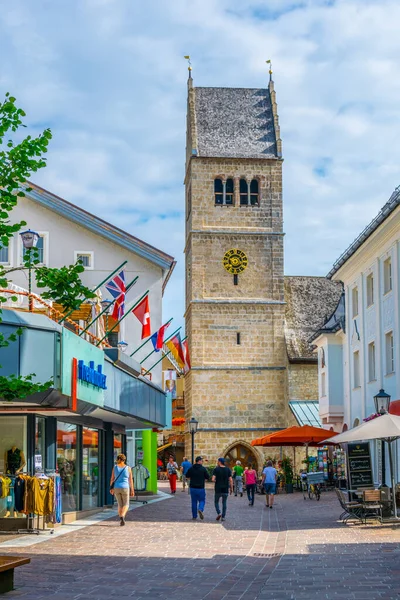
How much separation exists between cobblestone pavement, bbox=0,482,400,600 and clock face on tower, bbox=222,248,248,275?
1588 inches

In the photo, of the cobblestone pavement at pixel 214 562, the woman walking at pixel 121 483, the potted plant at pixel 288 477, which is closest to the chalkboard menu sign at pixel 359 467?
the cobblestone pavement at pixel 214 562

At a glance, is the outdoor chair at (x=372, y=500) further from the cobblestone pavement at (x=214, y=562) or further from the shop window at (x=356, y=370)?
the shop window at (x=356, y=370)

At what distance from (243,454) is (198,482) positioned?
38.3m

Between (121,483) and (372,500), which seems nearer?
(121,483)

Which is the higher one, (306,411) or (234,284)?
(234,284)

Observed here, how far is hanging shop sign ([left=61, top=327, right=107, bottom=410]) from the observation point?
1820cm

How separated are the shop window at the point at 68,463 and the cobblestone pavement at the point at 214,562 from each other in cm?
117

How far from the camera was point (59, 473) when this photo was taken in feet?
72.4

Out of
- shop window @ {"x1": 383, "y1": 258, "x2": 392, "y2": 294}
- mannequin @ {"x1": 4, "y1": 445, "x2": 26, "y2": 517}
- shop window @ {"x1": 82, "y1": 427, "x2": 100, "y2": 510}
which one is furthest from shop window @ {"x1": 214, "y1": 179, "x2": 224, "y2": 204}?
mannequin @ {"x1": 4, "y1": 445, "x2": 26, "y2": 517}

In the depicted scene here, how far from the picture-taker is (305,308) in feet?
221

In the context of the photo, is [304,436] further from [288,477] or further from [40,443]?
[40,443]

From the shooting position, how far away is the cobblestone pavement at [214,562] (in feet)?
36.6

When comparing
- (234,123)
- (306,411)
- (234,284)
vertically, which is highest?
(234,123)

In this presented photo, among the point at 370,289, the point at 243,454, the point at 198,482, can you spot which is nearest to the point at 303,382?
the point at 243,454
